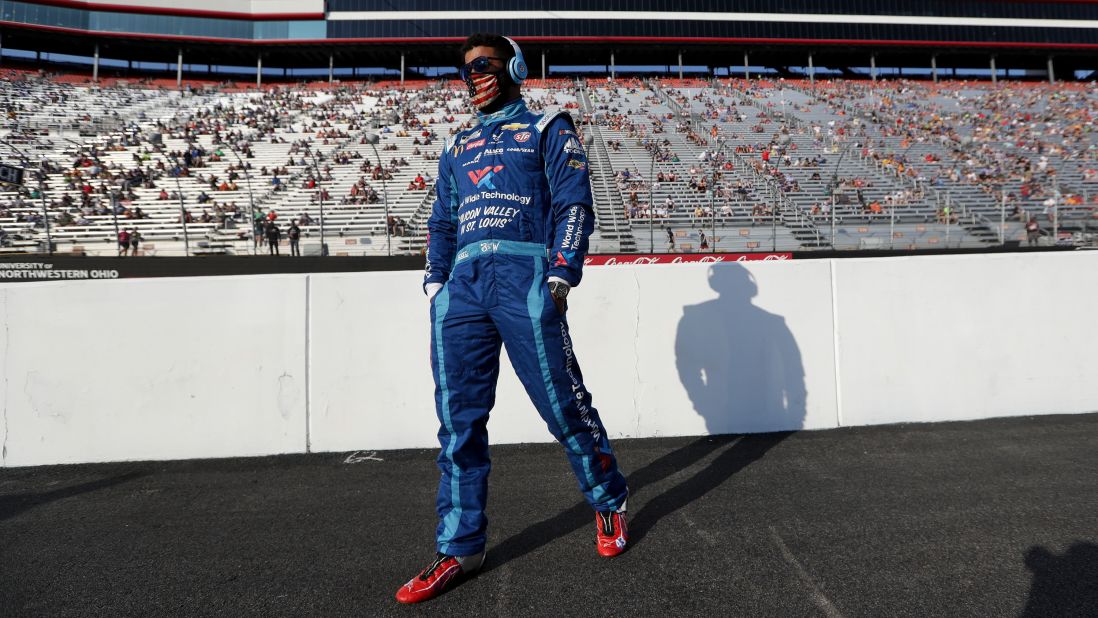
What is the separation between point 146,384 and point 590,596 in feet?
9.64

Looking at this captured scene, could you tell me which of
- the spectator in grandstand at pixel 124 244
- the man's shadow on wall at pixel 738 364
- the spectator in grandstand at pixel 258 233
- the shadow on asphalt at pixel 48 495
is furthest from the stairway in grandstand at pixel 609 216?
the spectator in grandstand at pixel 124 244

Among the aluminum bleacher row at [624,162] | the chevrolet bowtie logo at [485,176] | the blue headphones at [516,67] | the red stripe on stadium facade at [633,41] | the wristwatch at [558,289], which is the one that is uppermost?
the red stripe on stadium facade at [633,41]

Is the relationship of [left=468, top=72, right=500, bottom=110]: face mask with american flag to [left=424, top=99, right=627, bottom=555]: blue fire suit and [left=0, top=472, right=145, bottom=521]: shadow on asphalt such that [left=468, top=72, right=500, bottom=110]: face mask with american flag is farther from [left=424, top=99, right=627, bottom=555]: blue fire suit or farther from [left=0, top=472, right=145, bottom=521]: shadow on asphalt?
[left=0, top=472, right=145, bottom=521]: shadow on asphalt

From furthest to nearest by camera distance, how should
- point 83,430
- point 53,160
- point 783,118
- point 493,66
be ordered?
point 783,118
point 53,160
point 83,430
point 493,66

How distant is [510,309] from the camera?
2039 millimetres

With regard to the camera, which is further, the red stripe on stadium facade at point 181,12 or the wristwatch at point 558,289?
the red stripe on stadium facade at point 181,12

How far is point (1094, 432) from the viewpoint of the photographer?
340 centimetres

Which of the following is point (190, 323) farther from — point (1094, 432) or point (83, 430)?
point (1094, 432)

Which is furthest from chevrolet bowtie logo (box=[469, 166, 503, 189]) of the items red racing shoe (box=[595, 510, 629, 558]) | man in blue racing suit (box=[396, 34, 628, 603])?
red racing shoe (box=[595, 510, 629, 558])

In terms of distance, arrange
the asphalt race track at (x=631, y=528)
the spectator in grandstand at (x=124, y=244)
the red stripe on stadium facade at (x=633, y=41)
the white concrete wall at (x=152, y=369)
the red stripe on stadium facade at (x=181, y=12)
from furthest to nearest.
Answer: the red stripe on stadium facade at (x=633, y=41), the red stripe on stadium facade at (x=181, y=12), the spectator in grandstand at (x=124, y=244), the white concrete wall at (x=152, y=369), the asphalt race track at (x=631, y=528)

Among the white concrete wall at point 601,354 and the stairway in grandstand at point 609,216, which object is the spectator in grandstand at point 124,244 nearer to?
the stairway in grandstand at point 609,216

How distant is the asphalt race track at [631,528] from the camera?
1783mm

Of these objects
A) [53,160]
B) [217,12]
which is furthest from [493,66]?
[217,12]

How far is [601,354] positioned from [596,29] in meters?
36.7
